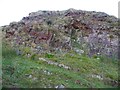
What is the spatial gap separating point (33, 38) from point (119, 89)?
1525cm

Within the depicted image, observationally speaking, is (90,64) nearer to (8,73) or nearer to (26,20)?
(8,73)

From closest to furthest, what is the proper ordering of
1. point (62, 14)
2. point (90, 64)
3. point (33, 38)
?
point (90, 64), point (33, 38), point (62, 14)

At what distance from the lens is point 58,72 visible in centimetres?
2853

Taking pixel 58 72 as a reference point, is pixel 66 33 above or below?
above

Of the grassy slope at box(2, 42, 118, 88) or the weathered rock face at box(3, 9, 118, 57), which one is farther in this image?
the weathered rock face at box(3, 9, 118, 57)

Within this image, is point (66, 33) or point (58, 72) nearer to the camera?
point (58, 72)

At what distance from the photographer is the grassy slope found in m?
26.4

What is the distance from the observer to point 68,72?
29.0 metres

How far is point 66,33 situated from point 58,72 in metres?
12.3

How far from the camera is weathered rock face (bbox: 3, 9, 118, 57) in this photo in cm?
3669

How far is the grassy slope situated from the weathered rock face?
2.47m

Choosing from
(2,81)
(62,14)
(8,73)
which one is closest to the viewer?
(2,81)

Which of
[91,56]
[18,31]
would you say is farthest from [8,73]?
[18,31]

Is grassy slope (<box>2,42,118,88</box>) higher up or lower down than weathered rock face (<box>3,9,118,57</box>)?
lower down
